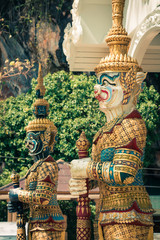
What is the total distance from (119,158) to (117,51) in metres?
1.27

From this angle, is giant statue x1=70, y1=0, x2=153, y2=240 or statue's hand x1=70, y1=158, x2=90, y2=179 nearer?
giant statue x1=70, y1=0, x2=153, y2=240

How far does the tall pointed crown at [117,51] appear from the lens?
17.8 feet

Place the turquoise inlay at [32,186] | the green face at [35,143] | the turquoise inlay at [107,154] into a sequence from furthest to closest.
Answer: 1. the green face at [35,143]
2. the turquoise inlay at [32,186]
3. the turquoise inlay at [107,154]

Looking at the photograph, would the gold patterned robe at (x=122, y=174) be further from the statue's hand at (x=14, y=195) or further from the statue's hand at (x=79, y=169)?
the statue's hand at (x=14, y=195)

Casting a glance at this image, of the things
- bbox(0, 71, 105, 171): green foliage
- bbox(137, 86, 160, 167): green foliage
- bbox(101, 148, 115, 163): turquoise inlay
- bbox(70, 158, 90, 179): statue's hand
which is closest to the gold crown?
bbox(70, 158, 90, 179): statue's hand

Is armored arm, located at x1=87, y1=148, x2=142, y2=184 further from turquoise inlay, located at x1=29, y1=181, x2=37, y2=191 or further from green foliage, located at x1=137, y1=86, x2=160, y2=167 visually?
green foliage, located at x1=137, y1=86, x2=160, y2=167

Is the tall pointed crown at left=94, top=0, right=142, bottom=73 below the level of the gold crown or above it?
above

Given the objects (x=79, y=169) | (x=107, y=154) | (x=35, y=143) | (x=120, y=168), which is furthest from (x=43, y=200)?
(x=120, y=168)

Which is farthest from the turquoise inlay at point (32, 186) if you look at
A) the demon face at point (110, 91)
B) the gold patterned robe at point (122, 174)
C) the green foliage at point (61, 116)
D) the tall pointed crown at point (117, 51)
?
the green foliage at point (61, 116)

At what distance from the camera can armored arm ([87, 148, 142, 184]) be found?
16.4 ft

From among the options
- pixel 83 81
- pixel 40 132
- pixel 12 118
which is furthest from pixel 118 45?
pixel 12 118

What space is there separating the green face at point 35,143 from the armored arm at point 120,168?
4.12 ft

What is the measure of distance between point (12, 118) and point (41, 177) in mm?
11116

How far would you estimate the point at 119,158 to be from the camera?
5059 millimetres
